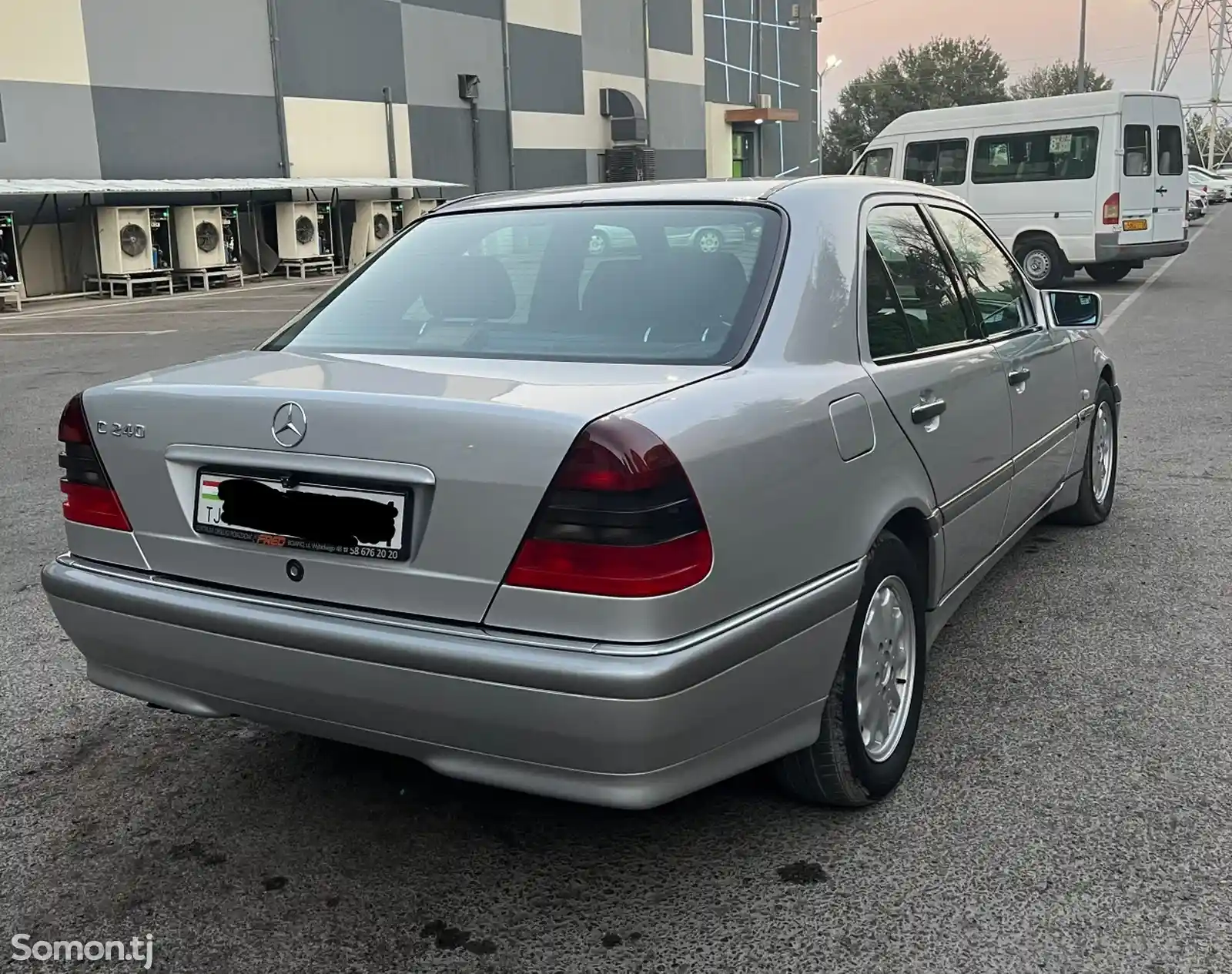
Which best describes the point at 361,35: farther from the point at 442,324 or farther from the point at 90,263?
the point at 442,324

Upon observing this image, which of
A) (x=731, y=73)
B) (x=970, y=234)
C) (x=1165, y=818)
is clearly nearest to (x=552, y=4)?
(x=731, y=73)

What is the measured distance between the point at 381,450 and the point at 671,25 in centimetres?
3632

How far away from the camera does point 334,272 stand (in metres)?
25.2

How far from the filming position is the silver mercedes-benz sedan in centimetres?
230

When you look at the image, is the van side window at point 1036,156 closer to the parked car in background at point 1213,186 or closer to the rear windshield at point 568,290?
the rear windshield at point 568,290

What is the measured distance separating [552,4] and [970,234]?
29.3m

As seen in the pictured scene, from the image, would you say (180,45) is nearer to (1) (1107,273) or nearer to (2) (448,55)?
(2) (448,55)

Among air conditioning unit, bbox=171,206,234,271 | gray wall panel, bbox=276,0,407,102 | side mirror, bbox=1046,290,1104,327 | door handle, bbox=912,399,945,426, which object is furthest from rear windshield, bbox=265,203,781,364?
gray wall panel, bbox=276,0,407,102

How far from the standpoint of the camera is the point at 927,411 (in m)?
3.19

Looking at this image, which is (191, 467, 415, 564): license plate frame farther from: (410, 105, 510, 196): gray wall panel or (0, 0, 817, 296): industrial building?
(410, 105, 510, 196): gray wall panel

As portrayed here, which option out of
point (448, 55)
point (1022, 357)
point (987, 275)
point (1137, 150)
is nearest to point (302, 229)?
point (448, 55)

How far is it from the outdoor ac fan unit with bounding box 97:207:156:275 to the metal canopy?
0.38 m

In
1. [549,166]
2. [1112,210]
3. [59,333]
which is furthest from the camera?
[549,166]

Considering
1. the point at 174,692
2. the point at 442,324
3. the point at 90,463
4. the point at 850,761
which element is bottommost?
the point at 850,761
